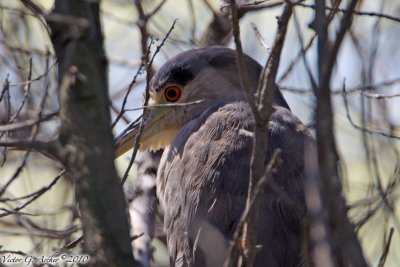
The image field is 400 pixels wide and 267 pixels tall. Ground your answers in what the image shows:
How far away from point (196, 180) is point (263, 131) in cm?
117

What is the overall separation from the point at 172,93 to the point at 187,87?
0.27 feet

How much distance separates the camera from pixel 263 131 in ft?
6.45

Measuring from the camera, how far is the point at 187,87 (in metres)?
3.77

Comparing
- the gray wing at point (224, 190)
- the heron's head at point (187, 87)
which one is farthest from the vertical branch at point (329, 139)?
the heron's head at point (187, 87)

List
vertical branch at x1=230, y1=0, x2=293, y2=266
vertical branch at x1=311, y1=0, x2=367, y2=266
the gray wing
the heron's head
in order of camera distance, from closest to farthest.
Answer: vertical branch at x1=311, y1=0, x2=367, y2=266 < vertical branch at x1=230, y1=0, x2=293, y2=266 < the gray wing < the heron's head

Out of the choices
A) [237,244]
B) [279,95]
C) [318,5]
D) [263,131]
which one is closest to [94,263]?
[237,244]

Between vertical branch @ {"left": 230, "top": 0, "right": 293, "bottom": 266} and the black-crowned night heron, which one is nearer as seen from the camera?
vertical branch @ {"left": 230, "top": 0, "right": 293, "bottom": 266}

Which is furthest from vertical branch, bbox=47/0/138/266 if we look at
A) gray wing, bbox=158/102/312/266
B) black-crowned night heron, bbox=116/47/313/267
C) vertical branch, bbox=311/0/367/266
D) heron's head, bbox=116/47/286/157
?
heron's head, bbox=116/47/286/157

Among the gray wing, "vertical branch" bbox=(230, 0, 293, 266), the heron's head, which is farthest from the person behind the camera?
the heron's head

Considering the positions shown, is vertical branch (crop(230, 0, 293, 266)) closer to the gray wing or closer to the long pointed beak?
the gray wing

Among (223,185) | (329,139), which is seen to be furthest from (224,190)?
(329,139)

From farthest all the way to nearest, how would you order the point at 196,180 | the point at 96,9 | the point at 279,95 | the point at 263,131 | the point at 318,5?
1. the point at 279,95
2. the point at 196,180
3. the point at 96,9
4. the point at 263,131
5. the point at 318,5

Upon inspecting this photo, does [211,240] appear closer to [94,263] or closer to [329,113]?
[94,263]

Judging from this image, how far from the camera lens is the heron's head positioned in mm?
3680
